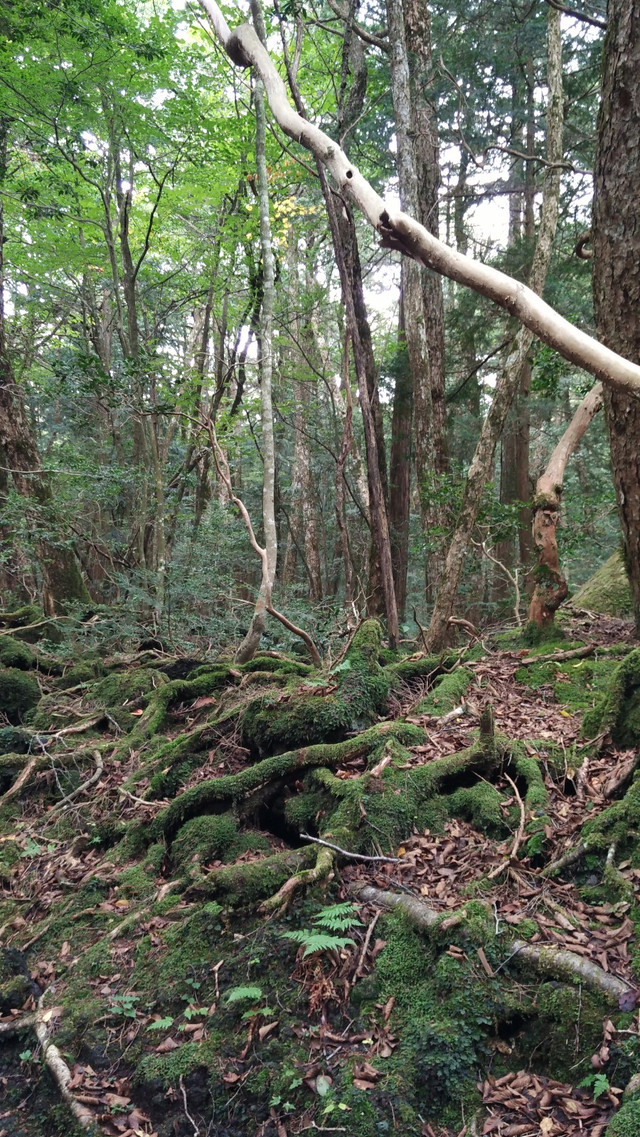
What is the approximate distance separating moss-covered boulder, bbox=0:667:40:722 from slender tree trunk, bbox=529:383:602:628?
5.42m

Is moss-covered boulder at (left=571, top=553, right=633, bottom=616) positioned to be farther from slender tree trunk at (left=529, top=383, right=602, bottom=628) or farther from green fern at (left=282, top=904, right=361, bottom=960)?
green fern at (left=282, top=904, right=361, bottom=960)

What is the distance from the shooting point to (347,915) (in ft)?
12.1

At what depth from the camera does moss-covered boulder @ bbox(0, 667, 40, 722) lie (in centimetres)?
733

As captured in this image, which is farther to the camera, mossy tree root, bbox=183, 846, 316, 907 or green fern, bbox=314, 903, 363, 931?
mossy tree root, bbox=183, 846, 316, 907

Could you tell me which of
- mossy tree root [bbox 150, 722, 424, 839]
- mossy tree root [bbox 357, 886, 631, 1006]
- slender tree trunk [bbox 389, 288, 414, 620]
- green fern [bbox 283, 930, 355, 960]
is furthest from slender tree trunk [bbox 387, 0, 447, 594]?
green fern [bbox 283, 930, 355, 960]

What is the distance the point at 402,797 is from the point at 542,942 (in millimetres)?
1290

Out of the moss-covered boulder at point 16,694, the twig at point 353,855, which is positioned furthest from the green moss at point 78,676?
the twig at point 353,855

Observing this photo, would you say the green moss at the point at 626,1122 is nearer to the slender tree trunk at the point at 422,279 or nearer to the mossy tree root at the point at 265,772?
the mossy tree root at the point at 265,772

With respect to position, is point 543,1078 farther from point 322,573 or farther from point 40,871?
point 322,573

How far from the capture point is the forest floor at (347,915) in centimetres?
290

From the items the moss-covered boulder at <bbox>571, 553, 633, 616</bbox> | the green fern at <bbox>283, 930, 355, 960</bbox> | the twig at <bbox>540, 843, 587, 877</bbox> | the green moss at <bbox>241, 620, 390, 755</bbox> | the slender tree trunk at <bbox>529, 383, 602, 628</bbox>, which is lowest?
the green fern at <bbox>283, 930, 355, 960</bbox>

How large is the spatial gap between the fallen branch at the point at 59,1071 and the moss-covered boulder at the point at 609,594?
628 centimetres

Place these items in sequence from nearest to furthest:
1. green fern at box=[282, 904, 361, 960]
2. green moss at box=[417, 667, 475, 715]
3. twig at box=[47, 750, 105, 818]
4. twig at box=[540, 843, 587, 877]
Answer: green fern at box=[282, 904, 361, 960] < twig at box=[540, 843, 587, 877] < green moss at box=[417, 667, 475, 715] < twig at box=[47, 750, 105, 818]

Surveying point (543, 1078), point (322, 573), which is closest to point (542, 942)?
point (543, 1078)
